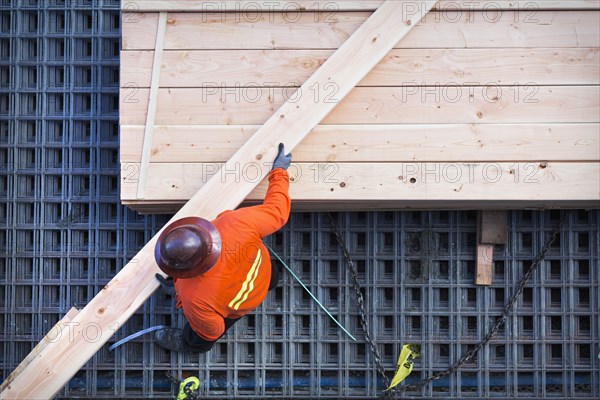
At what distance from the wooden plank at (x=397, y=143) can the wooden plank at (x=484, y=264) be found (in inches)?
34.6

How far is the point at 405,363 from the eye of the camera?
4805mm

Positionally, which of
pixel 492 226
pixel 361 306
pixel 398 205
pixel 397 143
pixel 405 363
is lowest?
pixel 405 363

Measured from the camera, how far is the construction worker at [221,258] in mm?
3389

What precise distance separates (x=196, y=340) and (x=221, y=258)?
109 centimetres

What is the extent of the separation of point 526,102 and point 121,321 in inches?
122

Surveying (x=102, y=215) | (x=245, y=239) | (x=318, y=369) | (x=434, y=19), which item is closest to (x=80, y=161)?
(x=102, y=215)

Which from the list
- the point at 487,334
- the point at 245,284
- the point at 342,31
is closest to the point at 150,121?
the point at 245,284

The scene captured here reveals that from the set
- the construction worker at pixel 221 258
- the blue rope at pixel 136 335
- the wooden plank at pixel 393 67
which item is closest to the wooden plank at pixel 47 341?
the blue rope at pixel 136 335

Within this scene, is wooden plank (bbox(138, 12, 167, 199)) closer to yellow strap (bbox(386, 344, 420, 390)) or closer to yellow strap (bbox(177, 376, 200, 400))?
yellow strap (bbox(177, 376, 200, 400))

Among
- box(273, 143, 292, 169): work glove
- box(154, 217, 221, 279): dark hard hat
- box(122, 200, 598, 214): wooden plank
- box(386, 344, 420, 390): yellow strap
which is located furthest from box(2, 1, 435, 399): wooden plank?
box(386, 344, 420, 390): yellow strap

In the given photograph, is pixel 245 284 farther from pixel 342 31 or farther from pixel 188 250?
pixel 342 31

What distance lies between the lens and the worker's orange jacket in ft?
11.9

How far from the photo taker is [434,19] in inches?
165

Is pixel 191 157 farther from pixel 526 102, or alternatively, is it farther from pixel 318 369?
pixel 526 102
